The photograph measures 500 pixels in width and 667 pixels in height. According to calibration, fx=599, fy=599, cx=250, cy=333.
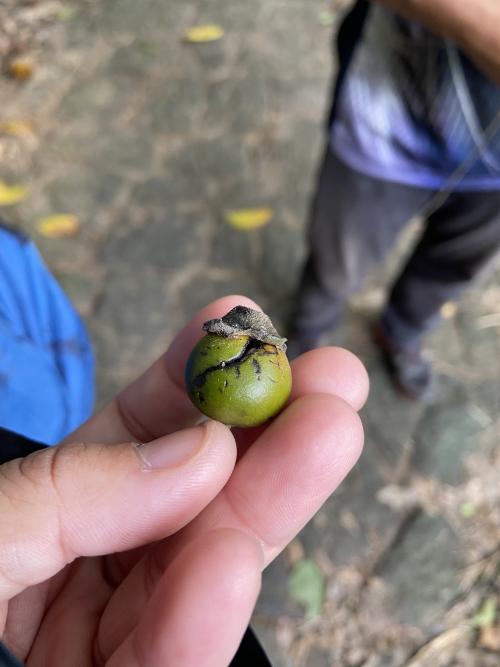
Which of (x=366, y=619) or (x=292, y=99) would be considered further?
(x=292, y=99)

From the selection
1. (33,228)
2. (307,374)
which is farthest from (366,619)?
(33,228)

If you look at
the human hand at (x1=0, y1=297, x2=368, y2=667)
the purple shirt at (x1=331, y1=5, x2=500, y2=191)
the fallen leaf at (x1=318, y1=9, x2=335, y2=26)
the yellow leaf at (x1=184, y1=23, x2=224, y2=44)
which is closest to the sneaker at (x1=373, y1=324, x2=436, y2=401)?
the purple shirt at (x1=331, y1=5, x2=500, y2=191)

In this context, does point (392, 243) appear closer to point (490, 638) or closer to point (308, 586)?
point (308, 586)

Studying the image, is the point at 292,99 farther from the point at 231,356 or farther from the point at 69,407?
the point at 231,356

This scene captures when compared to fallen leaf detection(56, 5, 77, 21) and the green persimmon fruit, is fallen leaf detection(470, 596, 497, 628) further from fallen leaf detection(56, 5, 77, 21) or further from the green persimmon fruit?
fallen leaf detection(56, 5, 77, 21)

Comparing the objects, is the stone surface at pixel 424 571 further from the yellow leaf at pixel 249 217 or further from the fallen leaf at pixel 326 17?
the fallen leaf at pixel 326 17

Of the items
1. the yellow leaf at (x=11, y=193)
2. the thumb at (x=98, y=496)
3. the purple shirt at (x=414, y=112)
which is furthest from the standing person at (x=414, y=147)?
the yellow leaf at (x=11, y=193)

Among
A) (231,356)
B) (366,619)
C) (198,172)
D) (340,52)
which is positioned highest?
(340,52)
